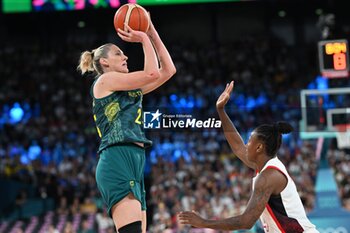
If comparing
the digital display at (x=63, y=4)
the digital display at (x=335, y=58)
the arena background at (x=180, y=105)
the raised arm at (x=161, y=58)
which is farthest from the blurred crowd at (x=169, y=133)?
the raised arm at (x=161, y=58)

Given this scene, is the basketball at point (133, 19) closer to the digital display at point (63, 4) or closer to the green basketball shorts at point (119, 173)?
the green basketball shorts at point (119, 173)

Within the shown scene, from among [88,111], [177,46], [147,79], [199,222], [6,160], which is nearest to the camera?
[199,222]

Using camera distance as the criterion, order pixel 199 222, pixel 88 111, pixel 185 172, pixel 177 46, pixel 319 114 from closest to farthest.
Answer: pixel 199 222, pixel 319 114, pixel 185 172, pixel 88 111, pixel 177 46

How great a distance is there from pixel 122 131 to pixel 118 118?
10cm

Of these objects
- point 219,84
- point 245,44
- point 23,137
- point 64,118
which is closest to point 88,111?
point 64,118

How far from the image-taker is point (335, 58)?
32.7 feet

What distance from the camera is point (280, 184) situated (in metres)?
4.49

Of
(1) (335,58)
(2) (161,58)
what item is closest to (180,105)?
(1) (335,58)

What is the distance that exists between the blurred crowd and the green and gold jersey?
454 centimetres

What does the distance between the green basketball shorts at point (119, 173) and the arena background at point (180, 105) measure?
8.25 feet

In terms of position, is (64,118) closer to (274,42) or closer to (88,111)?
(88,111)

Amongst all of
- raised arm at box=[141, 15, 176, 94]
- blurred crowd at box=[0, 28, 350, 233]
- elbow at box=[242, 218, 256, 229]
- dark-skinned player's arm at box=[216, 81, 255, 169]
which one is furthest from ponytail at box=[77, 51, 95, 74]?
blurred crowd at box=[0, 28, 350, 233]

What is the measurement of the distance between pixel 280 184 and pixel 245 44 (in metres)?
18.6

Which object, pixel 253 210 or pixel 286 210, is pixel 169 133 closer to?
pixel 286 210
